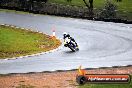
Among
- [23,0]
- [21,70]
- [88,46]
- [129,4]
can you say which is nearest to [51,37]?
[88,46]

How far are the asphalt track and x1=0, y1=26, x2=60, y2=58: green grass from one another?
160cm

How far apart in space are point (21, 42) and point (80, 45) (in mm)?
4553

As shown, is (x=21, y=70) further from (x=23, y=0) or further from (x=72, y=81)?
(x=23, y=0)

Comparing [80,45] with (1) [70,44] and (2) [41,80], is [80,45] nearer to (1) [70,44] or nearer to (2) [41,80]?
(1) [70,44]

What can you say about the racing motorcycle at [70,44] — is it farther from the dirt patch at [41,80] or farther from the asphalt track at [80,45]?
the dirt patch at [41,80]

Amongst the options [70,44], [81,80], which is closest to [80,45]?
[70,44]

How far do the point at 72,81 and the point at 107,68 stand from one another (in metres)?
3.77

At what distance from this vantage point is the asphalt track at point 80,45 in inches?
916

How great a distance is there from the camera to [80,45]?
29.9 m

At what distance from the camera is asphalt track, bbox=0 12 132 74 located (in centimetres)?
2326

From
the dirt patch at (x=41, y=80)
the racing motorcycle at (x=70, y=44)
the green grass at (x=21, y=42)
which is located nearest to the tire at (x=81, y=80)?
the dirt patch at (x=41, y=80)

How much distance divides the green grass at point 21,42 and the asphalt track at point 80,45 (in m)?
1.60

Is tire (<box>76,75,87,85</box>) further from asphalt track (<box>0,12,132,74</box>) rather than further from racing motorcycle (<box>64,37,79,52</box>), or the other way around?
racing motorcycle (<box>64,37,79,52</box>)

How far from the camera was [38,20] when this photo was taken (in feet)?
136
